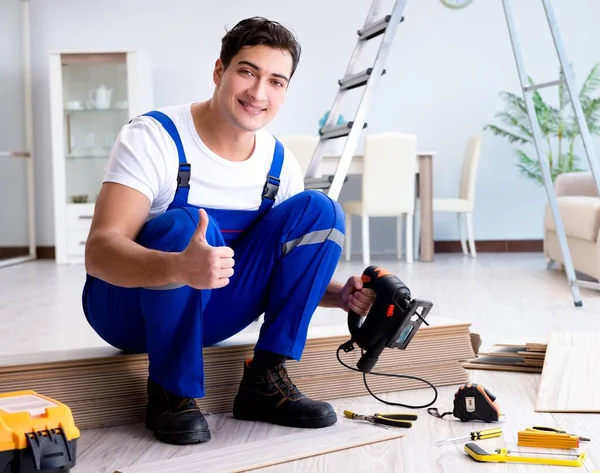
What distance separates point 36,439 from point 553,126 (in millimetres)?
6181

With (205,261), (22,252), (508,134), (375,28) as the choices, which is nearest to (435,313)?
(375,28)

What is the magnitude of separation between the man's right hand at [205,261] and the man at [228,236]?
0.28 m

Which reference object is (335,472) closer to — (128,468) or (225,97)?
(128,468)

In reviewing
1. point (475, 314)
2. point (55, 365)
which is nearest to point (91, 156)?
point (475, 314)

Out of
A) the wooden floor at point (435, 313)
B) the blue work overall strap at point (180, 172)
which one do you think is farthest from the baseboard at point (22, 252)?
the blue work overall strap at point (180, 172)

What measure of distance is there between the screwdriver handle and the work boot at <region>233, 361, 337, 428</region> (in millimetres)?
316

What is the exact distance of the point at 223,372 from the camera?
2117mm

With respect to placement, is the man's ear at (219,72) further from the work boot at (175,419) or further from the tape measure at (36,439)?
the tape measure at (36,439)

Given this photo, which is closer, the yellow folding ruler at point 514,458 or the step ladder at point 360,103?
the yellow folding ruler at point 514,458

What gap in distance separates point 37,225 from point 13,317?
12.7ft

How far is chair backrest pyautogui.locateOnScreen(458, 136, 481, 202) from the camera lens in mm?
6766

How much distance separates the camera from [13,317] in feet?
13.1

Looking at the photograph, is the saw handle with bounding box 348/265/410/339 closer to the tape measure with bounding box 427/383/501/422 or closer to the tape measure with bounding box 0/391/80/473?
the tape measure with bounding box 427/383/501/422

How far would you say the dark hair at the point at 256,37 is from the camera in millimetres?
1914
